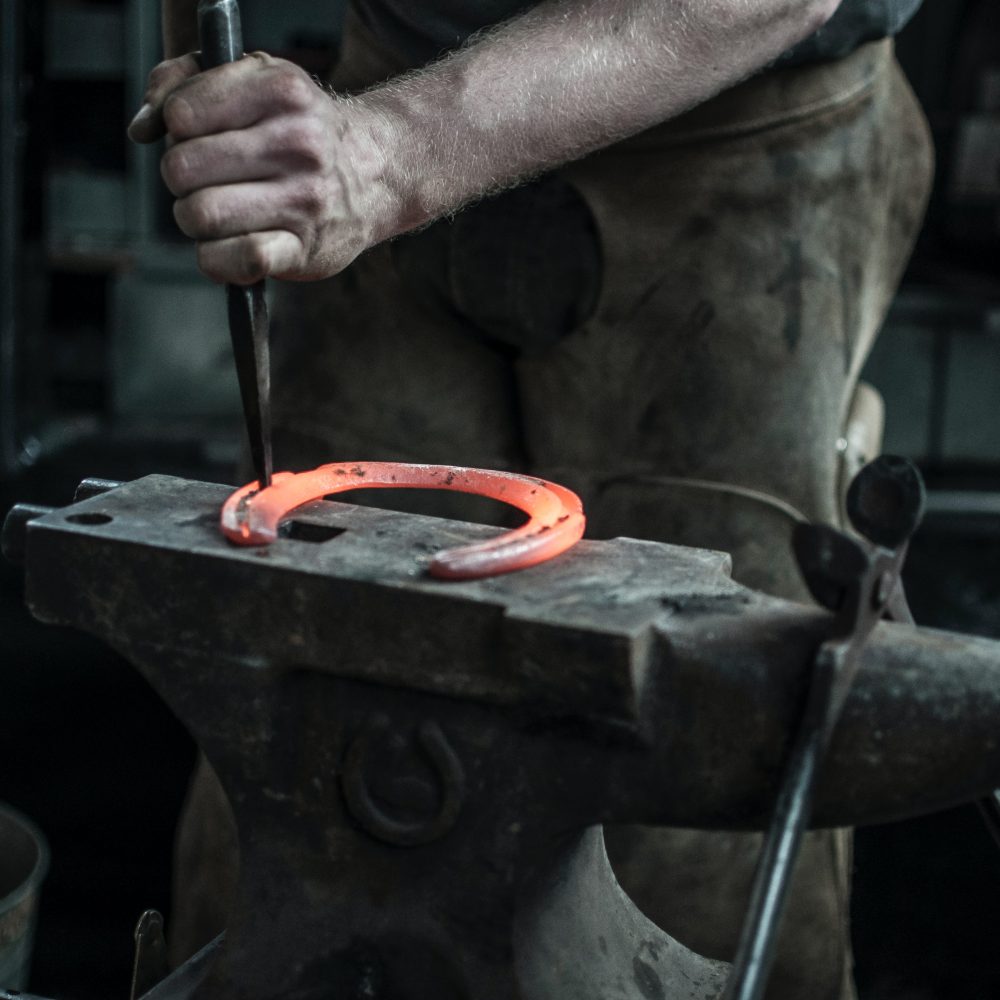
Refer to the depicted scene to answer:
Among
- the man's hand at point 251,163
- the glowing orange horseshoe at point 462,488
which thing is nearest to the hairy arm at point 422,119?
the man's hand at point 251,163

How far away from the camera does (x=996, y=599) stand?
12.2ft

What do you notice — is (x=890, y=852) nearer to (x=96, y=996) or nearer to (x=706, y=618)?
(x=96, y=996)

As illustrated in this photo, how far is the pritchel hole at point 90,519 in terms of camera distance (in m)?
1.06

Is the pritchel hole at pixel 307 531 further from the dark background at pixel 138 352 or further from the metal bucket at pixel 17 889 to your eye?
the dark background at pixel 138 352

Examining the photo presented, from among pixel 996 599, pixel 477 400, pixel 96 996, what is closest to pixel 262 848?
pixel 477 400

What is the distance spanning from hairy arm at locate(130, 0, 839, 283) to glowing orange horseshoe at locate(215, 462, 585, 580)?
166 mm

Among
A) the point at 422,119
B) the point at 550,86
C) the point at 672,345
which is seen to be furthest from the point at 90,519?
the point at 672,345

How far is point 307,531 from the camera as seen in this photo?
110 centimetres

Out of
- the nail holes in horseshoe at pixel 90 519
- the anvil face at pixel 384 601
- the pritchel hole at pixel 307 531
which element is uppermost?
the nail holes in horseshoe at pixel 90 519

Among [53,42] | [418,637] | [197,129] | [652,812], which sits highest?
[53,42]

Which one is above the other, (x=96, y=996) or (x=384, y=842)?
(x=384, y=842)

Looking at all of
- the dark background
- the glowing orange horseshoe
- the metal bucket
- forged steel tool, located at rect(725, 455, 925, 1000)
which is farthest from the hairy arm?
the dark background

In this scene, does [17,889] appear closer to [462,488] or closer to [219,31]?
[462,488]

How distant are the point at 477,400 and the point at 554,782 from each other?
90 centimetres
